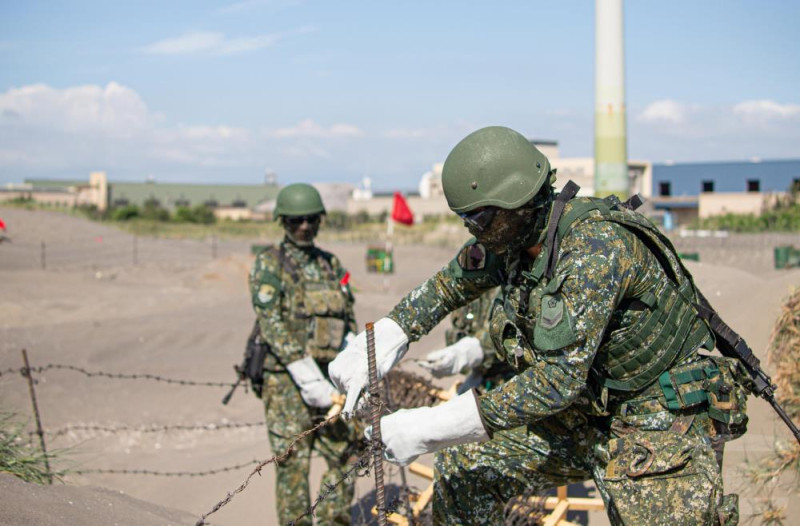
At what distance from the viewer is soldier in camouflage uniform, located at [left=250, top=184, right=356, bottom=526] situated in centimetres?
524

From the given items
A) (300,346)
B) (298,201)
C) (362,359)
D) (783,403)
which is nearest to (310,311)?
(300,346)

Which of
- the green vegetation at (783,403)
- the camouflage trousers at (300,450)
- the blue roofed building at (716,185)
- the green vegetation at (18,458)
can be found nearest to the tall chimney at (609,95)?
the green vegetation at (783,403)

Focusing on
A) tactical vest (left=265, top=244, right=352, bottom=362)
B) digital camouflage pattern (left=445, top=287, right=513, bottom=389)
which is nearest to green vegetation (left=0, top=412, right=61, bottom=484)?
tactical vest (left=265, top=244, right=352, bottom=362)

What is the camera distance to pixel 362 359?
3521mm

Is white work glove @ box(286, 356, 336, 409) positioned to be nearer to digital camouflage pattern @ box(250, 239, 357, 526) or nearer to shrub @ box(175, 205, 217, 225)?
digital camouflage pattern @ box(250, 239, 357, 526)

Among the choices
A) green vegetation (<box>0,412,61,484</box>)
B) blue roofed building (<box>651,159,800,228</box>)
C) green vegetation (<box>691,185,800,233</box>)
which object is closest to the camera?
green vegetation (<box>0,412,61,484</box>)

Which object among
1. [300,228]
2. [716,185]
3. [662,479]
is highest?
[716,185]

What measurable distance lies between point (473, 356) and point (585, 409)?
74.1 inches

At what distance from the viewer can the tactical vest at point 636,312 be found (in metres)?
3.10

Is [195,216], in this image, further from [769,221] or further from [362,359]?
[362,359]

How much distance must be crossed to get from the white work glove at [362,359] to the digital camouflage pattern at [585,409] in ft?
1.28

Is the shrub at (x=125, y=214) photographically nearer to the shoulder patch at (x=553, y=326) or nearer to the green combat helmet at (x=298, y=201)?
the green combat helmet at (x=298, y=201)

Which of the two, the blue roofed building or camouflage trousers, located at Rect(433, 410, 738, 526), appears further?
the blue roofed building

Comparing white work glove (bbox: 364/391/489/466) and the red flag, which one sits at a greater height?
the red flag
